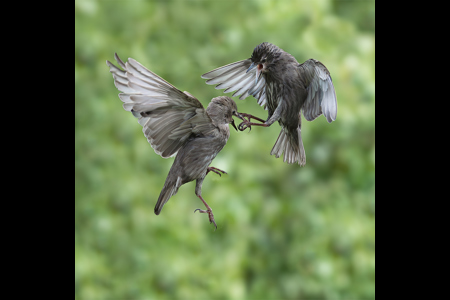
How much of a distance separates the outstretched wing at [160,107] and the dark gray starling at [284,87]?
138mm

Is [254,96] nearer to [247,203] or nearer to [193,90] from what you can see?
[193,90]

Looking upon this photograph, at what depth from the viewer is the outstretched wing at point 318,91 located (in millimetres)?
1509

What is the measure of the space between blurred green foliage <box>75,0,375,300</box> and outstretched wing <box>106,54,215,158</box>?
60cm

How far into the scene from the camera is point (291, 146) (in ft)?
5.32

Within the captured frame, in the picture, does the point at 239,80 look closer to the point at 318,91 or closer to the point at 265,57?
the point at 265,57

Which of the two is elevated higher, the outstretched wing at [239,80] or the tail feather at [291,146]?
the outstretched wing at [239,80]

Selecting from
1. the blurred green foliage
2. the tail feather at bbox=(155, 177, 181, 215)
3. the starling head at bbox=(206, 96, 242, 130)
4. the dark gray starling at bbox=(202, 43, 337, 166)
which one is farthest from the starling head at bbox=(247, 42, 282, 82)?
the blurred green foliage

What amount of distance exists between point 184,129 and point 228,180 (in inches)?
36.3

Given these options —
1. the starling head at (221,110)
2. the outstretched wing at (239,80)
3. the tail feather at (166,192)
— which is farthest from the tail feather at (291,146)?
the tail feather at (166,192)

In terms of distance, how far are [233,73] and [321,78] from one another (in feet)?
0.83

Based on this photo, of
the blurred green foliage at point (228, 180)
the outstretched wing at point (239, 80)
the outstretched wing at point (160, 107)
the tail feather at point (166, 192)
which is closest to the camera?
the outstretched wing at point (160, 107)

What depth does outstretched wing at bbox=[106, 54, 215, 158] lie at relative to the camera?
132cm

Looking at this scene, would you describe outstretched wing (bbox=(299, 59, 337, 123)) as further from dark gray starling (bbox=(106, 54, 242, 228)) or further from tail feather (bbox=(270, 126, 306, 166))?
dark gray starling (bbox=(106, 54, 242, 228))

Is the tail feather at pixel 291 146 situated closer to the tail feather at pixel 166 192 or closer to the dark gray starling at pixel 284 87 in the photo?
the dark gray starling at pixel 284 87
